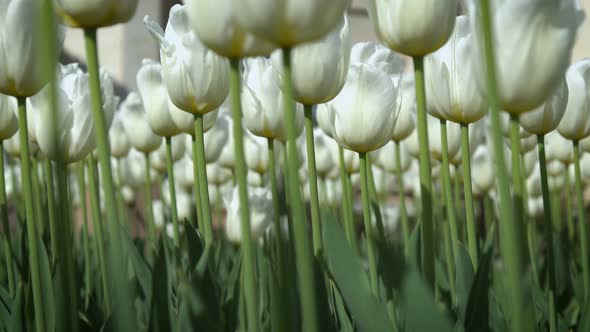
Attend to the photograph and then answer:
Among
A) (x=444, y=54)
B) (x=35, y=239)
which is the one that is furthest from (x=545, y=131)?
(x=35, y=239)

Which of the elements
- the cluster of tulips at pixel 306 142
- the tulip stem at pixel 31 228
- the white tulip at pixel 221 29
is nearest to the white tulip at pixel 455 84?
the cluster of tulips at pixel 306 142

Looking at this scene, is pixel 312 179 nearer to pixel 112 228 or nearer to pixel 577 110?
pixel 112 228

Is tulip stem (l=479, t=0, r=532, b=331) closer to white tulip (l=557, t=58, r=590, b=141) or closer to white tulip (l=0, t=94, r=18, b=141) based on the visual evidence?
white tulip (l=557, t=58, r=590, b=141)

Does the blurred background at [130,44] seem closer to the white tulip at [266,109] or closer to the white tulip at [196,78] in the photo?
the white tulip at [266,109]

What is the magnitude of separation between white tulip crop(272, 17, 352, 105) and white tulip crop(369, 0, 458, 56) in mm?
83

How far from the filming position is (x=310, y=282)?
0.42 meters

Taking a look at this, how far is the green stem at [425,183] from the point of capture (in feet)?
2.13

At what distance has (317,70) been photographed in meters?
0.74

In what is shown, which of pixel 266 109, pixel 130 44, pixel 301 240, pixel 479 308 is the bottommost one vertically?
pixel 479 308

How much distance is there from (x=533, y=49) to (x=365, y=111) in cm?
34

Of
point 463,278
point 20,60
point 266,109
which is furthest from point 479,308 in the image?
point 20,60

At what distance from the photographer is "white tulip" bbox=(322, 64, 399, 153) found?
81 centimetres

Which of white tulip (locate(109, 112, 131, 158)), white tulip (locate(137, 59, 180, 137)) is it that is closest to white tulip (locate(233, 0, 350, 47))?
white tulip (locate(137, 59, 180, 137))

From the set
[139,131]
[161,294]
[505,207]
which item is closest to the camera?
[505,207]
